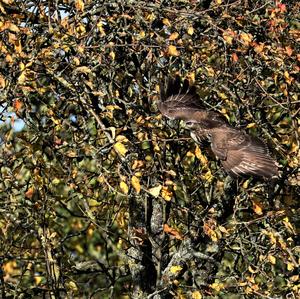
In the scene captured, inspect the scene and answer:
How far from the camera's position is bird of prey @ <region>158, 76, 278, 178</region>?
6930mm

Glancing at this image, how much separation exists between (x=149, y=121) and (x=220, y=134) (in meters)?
0.69

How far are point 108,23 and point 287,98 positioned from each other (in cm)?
184

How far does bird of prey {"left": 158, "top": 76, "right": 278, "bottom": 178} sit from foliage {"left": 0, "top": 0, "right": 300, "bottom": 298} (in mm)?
142

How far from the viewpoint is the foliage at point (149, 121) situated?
701 centimetres

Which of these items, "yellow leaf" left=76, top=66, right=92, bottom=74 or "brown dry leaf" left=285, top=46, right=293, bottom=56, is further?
"brown dry leaf" left=285, top=46, right=293, bottom=56

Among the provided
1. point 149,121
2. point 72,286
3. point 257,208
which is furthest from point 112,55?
point 72,286

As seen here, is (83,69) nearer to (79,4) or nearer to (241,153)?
(79,4)

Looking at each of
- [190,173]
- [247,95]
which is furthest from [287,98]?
[190,173]

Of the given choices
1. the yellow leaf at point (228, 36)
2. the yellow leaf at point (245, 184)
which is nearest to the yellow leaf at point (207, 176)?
the yellow leaf at point (245, 184)

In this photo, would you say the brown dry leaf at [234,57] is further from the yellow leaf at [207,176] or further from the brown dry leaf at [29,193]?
the brown dry leaf at [29,193]

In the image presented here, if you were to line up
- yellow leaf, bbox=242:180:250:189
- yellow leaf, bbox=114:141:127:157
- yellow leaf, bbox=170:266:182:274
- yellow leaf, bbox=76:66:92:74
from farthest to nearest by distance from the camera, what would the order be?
yellow leaf, bbox=242:180:250:189, yellow leaf, bbox=170:266:182:274, yellow leaf, bbox=76:66:92:74, yellow leaf, bbox=114:141:127:157

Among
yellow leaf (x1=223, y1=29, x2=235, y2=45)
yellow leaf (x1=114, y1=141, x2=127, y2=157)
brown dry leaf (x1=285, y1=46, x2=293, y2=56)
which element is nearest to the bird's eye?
yellow leaf (x1=223, y1=29, x2=235, y2=45)

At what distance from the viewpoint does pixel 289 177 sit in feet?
26.4

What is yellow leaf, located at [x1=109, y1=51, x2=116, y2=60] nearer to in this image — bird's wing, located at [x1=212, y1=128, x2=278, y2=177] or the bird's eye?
the bird's eye
